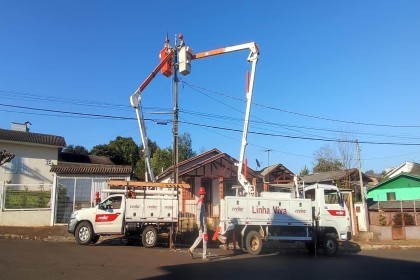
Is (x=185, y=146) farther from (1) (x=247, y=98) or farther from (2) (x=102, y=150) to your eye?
(1) (x=247, y=98)

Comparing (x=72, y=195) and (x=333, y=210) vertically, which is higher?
(x=72, y=195)

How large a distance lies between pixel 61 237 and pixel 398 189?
3256 centimetres

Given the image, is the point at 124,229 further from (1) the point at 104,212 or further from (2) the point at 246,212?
(2) the point at 246,212

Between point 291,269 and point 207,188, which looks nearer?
point 291,269

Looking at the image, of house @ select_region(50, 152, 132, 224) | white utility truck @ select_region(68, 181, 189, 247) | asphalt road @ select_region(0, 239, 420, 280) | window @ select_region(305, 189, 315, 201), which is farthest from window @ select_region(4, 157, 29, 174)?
window @ select_region(305, 189, 315, 201)

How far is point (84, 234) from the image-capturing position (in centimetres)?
1584

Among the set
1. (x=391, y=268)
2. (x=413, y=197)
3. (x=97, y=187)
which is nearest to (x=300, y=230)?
(x=391, y=268)

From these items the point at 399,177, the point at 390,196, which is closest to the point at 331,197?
the point at 399,177

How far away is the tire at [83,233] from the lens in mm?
15742

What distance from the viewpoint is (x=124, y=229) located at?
15922mm

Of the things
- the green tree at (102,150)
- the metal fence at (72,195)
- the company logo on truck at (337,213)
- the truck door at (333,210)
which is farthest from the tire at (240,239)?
the green tree at (102,150)

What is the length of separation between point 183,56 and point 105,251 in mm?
10662

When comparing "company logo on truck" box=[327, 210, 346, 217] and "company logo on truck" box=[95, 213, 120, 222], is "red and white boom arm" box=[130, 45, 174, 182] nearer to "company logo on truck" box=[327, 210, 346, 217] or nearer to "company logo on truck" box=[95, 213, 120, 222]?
"company logo on truck" box=[95, 213, 120, 222]

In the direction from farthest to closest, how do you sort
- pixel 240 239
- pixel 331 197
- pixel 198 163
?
pixel 198 163
pixel 331 197
pixel 240 239
